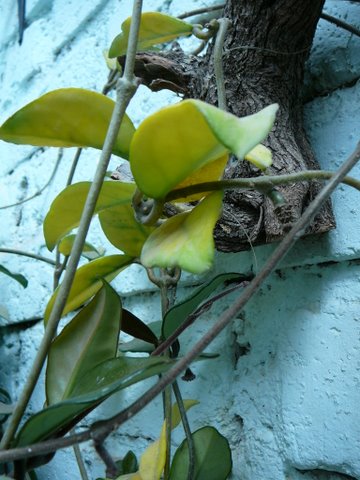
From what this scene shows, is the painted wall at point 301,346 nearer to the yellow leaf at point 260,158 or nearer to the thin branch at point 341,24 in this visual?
the thin branch at point 341,24

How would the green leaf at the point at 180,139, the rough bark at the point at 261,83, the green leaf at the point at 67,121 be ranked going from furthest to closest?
the rough bark at the point at 261,83 < the green leaf at the point at 67,121 < the green leaf at the point at 180,139

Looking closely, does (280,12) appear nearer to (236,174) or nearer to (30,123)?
(236,174)

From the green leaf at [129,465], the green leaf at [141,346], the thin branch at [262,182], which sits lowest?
the green leaf at [129,465]

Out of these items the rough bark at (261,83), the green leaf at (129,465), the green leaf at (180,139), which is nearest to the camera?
the green leaf at (180,139)

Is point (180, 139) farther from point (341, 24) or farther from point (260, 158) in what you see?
point (341, 24)

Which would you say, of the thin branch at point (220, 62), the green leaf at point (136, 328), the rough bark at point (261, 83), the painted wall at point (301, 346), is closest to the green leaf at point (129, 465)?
the painted wall at point (301, 346)
